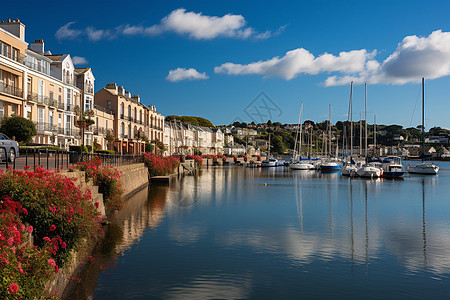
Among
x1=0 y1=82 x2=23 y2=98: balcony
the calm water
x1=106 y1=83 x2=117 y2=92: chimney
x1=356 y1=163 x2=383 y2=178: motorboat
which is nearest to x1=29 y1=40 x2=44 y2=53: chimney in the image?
x1=0 y1=82 x2=23 y2=98: balcony

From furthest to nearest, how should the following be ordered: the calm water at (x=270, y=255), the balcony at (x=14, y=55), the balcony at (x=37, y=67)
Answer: the balcony at (x=37, y=67), the balcony at (x=14, y=55), the calm water at (x=270, y=255)

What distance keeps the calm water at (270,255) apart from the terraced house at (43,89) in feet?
78.1

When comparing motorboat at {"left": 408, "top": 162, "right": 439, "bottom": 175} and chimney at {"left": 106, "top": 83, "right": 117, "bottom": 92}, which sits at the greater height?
chimney at {"left": 106, "top": 83, "right": 117, "bottom": 92}

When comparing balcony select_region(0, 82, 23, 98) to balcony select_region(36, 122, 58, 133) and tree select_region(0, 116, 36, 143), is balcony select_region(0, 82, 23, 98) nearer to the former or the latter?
tree select_region(0, 116, 36, 143)

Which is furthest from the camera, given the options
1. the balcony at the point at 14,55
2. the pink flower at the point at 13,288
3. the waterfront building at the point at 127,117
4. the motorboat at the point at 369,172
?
the waterfront building at the point at 127,117

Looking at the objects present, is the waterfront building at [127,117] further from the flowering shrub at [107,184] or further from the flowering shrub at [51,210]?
the flowering shrub at [51,210]

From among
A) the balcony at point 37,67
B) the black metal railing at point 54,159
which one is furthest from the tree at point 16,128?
the balcony at point 37,67

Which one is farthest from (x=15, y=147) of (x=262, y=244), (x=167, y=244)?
(x=262, y=244)

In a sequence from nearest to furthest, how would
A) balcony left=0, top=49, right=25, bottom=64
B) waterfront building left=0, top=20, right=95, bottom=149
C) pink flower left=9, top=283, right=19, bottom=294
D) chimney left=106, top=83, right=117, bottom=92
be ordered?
pink flower left=9, top=283, right=19, bottom=294 → balcony left=0, top=49, right=25, bottom=64 → waterfront building left=0, top=20, right=95, bottom=149 → chimney left=106, top=83, right=117, bottom=92

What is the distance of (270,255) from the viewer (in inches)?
605

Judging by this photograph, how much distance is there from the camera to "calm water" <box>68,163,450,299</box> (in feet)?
38.7

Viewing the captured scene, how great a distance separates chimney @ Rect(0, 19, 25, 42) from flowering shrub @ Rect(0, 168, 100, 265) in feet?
126

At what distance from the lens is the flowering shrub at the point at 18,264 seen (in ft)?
21.8

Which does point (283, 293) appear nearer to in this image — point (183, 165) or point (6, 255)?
point (6, 255)
